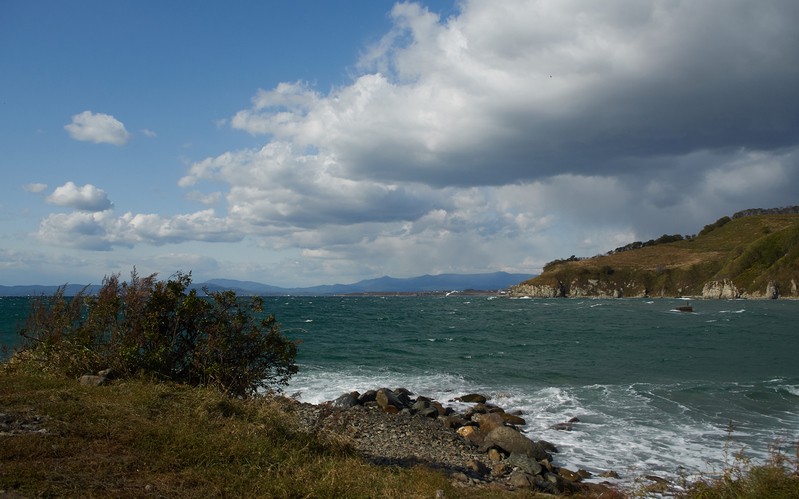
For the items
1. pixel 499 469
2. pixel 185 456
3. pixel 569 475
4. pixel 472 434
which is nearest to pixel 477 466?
pixel 499 469

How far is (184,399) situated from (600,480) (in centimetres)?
1102

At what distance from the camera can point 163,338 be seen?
1255 centimetres

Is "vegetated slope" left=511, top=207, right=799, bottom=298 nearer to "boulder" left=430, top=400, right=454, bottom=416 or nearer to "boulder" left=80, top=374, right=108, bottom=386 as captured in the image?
"boulder" left=430, top=400, right=454, bottom=416

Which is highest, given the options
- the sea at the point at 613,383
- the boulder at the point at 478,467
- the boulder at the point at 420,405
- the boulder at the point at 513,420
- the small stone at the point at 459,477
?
the small stone at the point at 459,477

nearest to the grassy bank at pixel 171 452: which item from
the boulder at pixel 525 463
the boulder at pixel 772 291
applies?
the boulder at pixel 525 463

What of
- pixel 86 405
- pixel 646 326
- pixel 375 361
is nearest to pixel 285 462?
A: pixel 86 405

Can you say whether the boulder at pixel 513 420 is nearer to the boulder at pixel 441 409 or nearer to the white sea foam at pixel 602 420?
the white sea foam at pixel 602 420

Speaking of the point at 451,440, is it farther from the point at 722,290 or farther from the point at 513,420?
the point at 722,290

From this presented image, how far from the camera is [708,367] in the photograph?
32.3m

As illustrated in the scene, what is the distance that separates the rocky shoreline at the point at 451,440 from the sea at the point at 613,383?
1148mm

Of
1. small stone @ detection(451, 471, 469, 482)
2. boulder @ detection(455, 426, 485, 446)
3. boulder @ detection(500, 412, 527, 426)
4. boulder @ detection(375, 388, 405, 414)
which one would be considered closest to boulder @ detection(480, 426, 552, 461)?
boulder @ detection(455, 426, 485, 446)

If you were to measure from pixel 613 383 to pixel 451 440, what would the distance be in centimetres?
1483

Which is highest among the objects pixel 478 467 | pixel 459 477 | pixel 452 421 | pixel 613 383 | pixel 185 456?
pixel 185 456

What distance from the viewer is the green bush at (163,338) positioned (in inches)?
479
